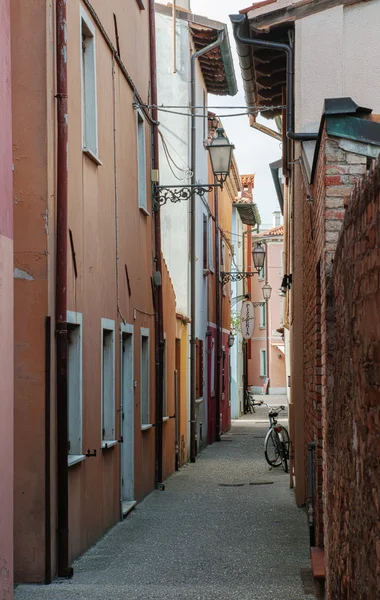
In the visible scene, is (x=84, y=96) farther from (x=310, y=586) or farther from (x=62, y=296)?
(x=310, y=586)

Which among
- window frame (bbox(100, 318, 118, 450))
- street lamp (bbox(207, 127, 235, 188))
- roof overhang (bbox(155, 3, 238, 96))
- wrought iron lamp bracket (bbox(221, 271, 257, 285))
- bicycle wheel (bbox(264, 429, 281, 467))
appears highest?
roof overhang (bbox(155, 3, 238, 96))

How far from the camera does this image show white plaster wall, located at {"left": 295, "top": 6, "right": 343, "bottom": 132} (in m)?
11.4

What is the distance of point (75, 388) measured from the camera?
10.2 metres

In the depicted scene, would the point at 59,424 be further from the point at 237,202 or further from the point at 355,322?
the point at 237,202

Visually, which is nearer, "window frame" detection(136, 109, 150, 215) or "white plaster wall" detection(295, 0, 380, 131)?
"white plaster wall" detection(295, 0, 380, 131)

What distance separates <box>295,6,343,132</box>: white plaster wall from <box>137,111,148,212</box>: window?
4.52m

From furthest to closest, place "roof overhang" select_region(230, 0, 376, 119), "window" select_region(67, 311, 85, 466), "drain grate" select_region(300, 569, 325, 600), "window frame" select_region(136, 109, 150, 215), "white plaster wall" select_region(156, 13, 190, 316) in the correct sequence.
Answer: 1. "white plaster wall" select_region(156, 13, 190, 316)
2. "window frame" select_region(136, 109, 150, 215)
3. "roof overhang" select_region(230, 0, 376, 119)
4. "window" select_region(67, 311, 85, 466)
5. "drain grate" select_region(300, 569, 325, 600)

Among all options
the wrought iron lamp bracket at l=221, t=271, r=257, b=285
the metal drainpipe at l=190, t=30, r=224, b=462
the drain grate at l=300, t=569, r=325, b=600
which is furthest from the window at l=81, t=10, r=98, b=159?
the wrought iron lamp bracket at l=221, t=271, r=257, b=285

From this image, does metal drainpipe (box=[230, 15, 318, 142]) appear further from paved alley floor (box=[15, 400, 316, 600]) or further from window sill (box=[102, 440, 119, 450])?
paved alley floor (box=[15, 400, 316, 600])

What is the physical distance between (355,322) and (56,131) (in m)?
5.66

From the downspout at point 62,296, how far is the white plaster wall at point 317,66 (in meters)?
3.10

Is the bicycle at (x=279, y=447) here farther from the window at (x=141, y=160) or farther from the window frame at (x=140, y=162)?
the window at (x=141, y=160)

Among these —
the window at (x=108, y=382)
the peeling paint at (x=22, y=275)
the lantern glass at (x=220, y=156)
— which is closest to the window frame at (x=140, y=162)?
the lantern glass at (x=220, y=156)

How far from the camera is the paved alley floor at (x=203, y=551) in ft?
27.5
